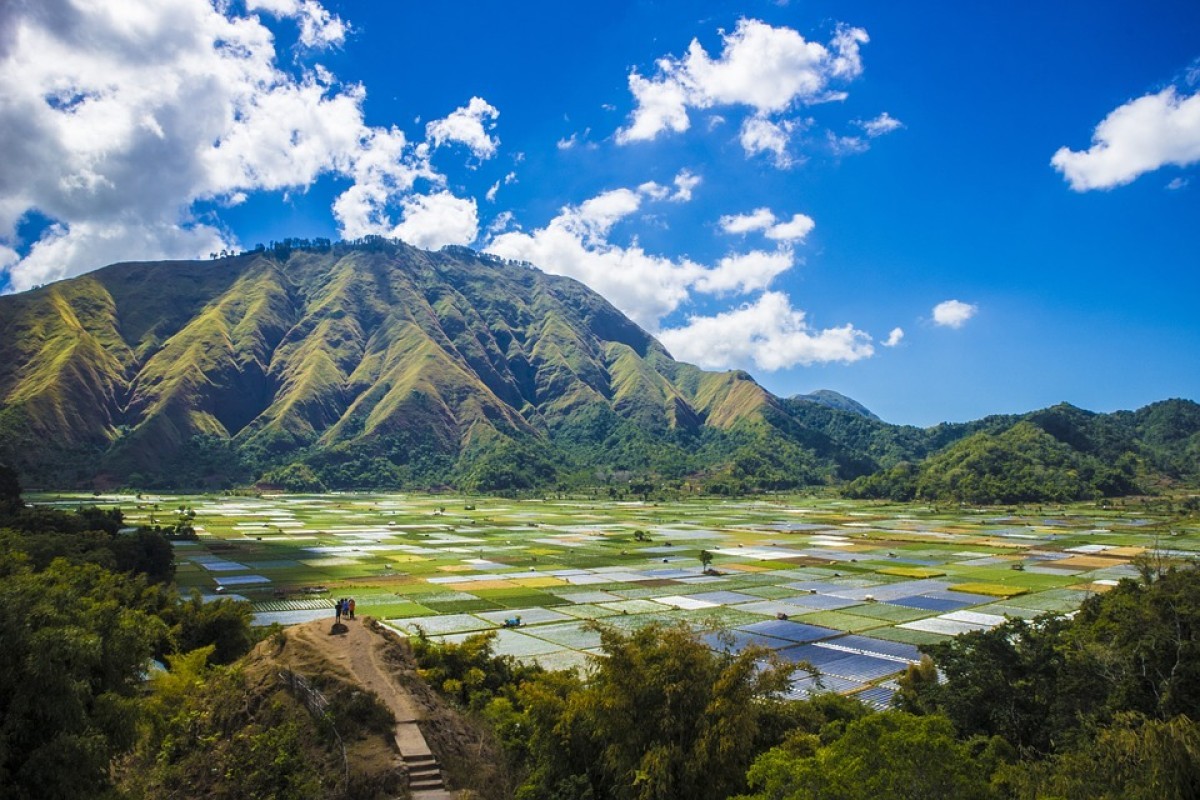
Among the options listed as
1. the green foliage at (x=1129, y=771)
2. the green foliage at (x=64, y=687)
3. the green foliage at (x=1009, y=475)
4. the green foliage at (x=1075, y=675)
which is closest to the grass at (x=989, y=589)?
the green foliage at (x=1075, y=675)

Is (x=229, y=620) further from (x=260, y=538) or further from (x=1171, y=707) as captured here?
(x=260, y=538)

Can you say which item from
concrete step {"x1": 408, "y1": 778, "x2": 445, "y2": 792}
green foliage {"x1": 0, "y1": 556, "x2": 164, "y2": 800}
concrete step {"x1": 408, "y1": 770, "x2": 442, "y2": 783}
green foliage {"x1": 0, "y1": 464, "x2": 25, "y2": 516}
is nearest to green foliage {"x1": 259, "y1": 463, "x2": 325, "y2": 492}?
green foliage {"x1": 0, "y1": 464, "x2": 25, "y2": 516}

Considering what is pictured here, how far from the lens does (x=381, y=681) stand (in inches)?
822

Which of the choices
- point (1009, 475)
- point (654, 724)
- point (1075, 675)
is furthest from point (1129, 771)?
point (1009, 475)

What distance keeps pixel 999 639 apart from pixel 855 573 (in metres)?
44.8

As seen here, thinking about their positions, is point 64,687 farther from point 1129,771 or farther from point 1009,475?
point 1009,475

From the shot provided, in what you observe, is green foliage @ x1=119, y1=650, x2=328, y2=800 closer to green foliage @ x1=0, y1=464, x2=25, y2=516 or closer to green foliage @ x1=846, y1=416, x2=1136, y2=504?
green foliage @ x1=0, y1=464, x2=25, y2=516

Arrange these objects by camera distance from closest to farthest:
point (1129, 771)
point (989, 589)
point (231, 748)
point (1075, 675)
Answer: point (1129, 771) → point (231, 748) → point (1075, 675) → point (989, 589)

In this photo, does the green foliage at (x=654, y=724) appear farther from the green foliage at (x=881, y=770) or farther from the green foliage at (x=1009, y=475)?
the green foliage at (x=1009, y=475)

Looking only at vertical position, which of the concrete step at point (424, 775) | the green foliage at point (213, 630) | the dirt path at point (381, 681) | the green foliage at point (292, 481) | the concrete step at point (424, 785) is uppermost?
the dirt path at point (381, 681)

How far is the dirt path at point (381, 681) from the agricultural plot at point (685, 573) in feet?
20.1

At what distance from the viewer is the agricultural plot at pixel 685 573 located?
43.1 meters

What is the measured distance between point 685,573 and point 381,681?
50.8 meters

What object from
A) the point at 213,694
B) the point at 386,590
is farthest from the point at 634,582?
the point at 213,694
